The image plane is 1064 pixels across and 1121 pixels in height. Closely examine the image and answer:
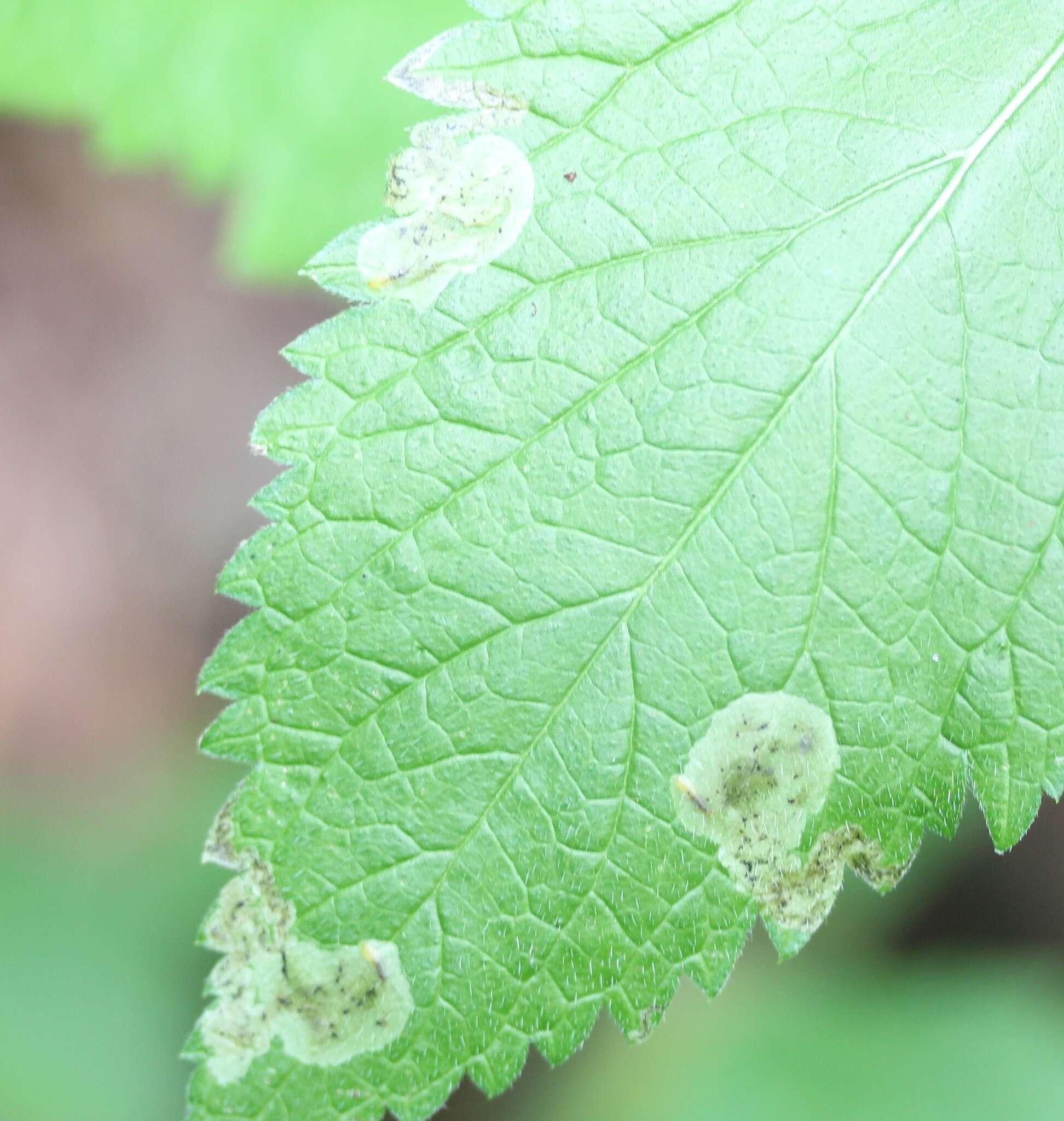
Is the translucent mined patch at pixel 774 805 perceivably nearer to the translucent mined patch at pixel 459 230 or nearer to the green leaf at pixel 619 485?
the green leaf at pixel 619 485

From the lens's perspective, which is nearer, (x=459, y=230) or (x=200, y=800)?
(x=459, y=230)

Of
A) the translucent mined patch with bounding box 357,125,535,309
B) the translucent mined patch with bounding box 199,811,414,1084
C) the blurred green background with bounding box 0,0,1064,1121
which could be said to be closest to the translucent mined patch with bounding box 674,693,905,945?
the translucent mined patch with bounding box 199,811,414,1084

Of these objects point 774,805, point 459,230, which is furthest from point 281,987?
point 459,230

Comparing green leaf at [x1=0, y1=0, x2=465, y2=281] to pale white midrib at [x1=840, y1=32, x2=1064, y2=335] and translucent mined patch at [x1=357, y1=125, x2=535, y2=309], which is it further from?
pale white midrib at [x1=840, y1=32, x2=1064, y2=335]

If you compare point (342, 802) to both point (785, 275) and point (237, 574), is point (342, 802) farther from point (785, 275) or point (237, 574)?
point (785, 275)

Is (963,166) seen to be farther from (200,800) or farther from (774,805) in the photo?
(200,800)

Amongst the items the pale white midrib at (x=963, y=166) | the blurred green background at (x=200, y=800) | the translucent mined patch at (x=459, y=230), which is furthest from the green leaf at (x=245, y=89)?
the pale white midrib at (x=963, y=166)
